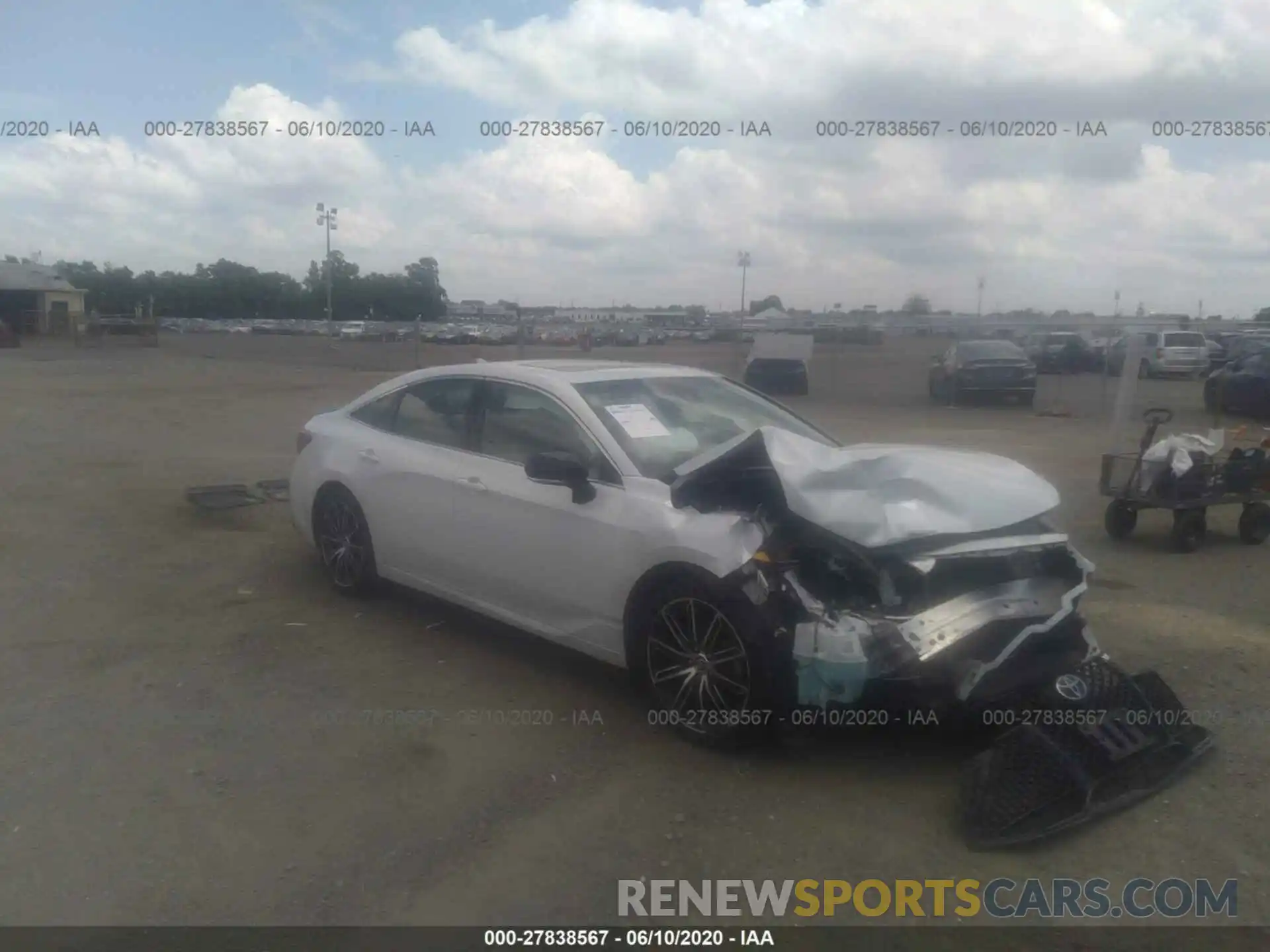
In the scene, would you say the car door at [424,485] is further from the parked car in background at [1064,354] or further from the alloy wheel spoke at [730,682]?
the parked car in background at [1064,354]

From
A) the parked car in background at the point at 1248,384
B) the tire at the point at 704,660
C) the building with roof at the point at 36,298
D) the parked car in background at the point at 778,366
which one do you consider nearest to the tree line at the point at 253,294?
the building with roof at the point at 36,298

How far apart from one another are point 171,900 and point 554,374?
10.0ft

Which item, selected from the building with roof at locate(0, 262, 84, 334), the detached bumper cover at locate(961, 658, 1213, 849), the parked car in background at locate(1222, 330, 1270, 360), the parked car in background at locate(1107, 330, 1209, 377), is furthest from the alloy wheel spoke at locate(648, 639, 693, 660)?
the building with roof at locate(0, 262, 84, 334)

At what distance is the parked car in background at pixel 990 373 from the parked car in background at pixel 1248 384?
135 inches

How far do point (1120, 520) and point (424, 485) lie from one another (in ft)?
18.5

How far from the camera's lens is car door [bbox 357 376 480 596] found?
18.3 feet

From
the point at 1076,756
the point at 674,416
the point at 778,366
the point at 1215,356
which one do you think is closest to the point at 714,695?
the point at 1076,756

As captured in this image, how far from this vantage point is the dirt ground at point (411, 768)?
352cm

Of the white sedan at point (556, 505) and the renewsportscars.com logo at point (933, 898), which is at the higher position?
the white sedan at point (556, 505)

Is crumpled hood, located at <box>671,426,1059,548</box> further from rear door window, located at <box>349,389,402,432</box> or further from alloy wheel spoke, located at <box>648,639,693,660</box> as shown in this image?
rear door window, located at <box>349,389,402,432</box>

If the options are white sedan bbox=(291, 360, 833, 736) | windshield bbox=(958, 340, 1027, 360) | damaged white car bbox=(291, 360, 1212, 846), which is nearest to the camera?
damaged white car bbox=(291, 360, 1212, 846)

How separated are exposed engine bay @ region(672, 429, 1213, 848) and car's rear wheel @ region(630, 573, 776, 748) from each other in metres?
0.10

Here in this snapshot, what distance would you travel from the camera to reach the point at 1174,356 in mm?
28859

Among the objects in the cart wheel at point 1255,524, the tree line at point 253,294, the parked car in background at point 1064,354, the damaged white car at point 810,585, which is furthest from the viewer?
the tree line at point 253,294
